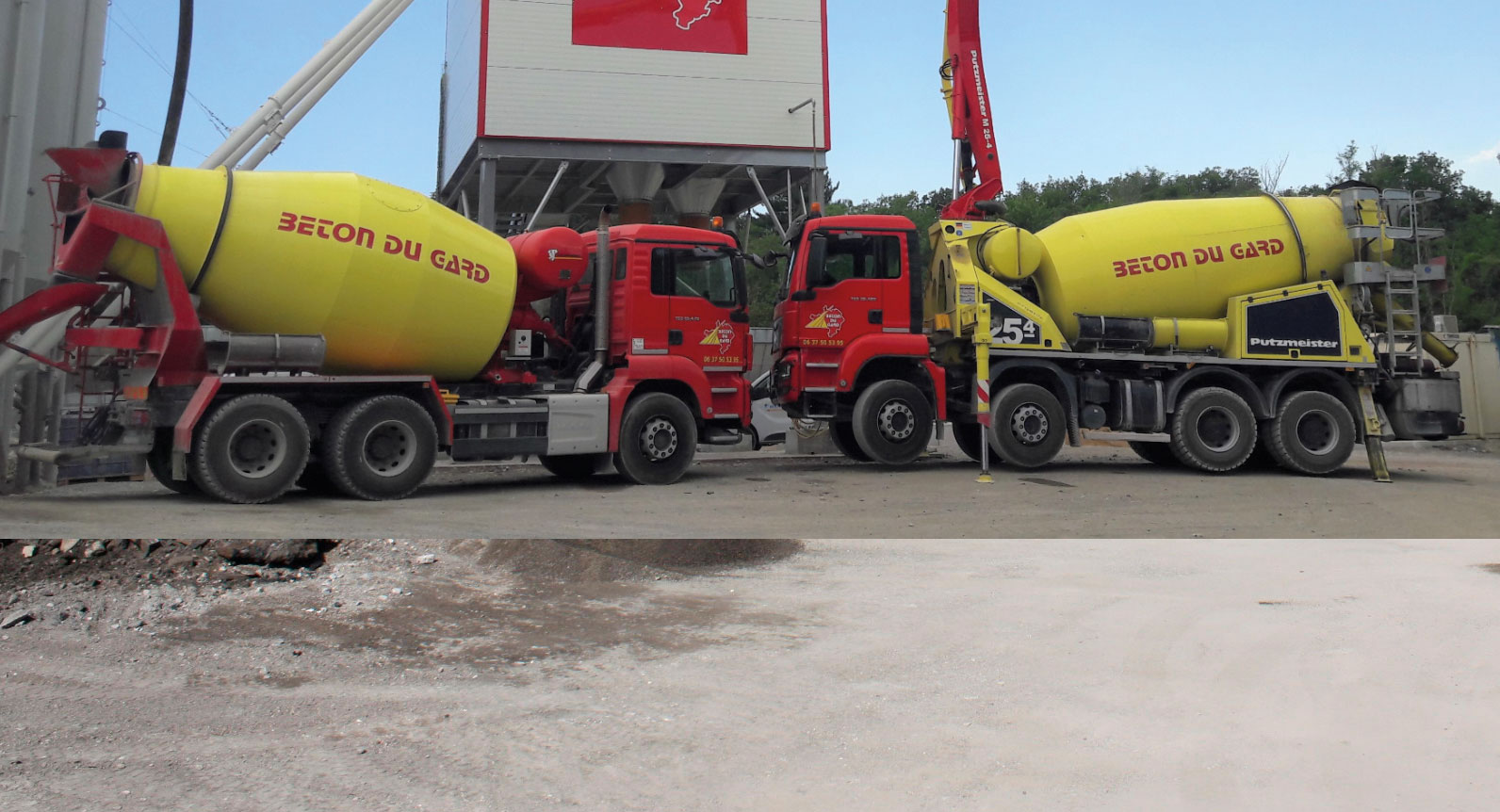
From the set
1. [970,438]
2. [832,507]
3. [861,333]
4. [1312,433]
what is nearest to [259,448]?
[832,507]

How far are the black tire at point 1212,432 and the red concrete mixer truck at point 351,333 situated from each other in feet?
19.5

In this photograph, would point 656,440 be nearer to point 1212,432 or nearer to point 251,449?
point 251,449

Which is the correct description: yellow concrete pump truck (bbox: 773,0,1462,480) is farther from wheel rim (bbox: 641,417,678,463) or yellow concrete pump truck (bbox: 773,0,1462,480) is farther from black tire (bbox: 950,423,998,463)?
wheel rim (bbox: 641,417,678,463)

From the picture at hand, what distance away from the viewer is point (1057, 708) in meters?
4.54

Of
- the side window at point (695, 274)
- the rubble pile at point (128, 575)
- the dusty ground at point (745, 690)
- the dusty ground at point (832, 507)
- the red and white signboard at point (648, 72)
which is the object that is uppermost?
the red and white signboard at point (648, 72)

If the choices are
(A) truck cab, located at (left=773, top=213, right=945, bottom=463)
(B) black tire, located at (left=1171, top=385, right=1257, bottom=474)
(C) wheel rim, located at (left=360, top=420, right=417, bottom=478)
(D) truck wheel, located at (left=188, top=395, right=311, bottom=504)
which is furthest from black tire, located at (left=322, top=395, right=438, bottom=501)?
(B) black tire, located at (left=1171, top=385, right=1257, bottom=474)

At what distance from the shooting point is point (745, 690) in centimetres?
470

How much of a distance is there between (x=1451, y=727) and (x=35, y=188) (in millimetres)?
12719

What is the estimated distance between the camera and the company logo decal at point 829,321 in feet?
45.2

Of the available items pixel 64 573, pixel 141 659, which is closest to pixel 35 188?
pixel 64 573

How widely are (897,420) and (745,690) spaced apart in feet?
30.9

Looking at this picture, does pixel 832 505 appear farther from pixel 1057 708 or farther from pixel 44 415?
pixel 44 415

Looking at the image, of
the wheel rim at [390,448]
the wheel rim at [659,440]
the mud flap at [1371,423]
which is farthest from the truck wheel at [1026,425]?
the wheel rim at [390,448]

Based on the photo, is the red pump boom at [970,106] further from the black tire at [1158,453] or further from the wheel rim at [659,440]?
the wheel rim at [659,440]
